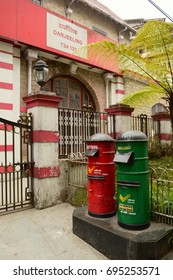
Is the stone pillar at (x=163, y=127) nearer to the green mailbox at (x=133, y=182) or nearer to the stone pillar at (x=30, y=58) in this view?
the stone pillar at (x=30, y=58)

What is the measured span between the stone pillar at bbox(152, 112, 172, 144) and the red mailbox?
6.54 meters

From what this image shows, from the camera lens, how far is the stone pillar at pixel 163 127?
30.9ft

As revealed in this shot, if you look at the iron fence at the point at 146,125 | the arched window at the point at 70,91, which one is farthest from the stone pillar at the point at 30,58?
the iron fence at the point at 146,125

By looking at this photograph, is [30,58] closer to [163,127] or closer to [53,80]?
[53,80]

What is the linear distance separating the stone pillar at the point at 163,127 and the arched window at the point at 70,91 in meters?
3.12

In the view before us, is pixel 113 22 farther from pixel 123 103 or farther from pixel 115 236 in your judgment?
pixel 115 236

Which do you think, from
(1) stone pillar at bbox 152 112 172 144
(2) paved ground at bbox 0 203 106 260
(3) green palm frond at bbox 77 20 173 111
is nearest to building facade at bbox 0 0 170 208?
(2) paved ground at bbox 0 203 106 260

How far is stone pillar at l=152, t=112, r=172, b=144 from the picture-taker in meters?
9.42

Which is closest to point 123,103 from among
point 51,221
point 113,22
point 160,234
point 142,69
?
point 142,69

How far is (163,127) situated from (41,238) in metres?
7.62

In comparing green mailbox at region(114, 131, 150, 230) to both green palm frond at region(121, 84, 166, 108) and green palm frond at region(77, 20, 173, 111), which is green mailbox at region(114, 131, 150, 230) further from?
green palm frond at region(121, 84, 166, 108)

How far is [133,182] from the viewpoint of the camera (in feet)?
9.47
